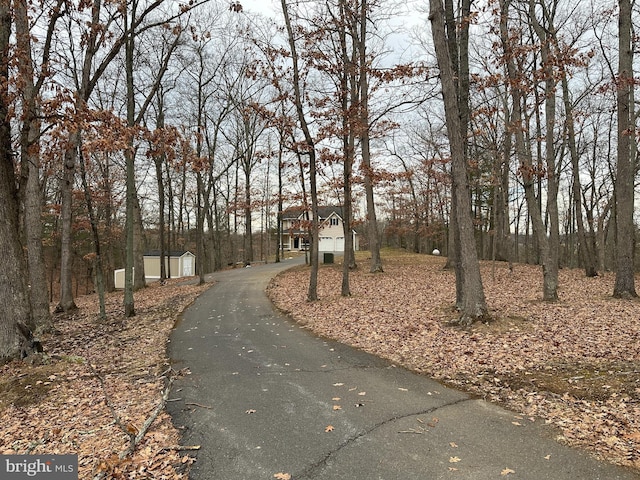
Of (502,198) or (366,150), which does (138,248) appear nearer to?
(366,150)

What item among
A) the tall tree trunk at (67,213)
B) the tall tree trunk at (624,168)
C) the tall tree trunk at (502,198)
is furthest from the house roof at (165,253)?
the tall tree trunk at (624,168)

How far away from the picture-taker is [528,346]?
6.62 metres

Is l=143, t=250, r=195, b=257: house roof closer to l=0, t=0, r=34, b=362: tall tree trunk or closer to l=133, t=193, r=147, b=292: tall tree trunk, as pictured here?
l=133, t=193, r=147, b=292: tall tree trunk

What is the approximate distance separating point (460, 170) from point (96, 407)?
294 inches

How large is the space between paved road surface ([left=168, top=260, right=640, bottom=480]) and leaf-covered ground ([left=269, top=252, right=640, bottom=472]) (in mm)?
401

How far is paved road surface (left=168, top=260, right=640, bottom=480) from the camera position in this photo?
339 centimetres

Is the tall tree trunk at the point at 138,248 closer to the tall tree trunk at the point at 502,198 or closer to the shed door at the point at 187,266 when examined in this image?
the shed door at the point at 187,266

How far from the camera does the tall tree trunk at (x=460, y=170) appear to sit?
26.5 feet

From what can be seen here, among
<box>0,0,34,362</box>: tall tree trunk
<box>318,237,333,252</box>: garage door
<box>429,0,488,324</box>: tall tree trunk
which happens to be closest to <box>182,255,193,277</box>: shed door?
<box>318,237,333,252</box>: garage door

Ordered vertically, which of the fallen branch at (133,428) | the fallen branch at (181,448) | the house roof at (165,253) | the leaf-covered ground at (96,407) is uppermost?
the house roof at (165,253)

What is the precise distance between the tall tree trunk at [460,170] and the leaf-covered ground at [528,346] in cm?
52

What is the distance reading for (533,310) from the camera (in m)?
9.32

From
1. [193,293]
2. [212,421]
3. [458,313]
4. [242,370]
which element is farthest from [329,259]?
[212,421]

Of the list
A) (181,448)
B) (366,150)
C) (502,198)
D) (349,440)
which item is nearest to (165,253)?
(366,150)
